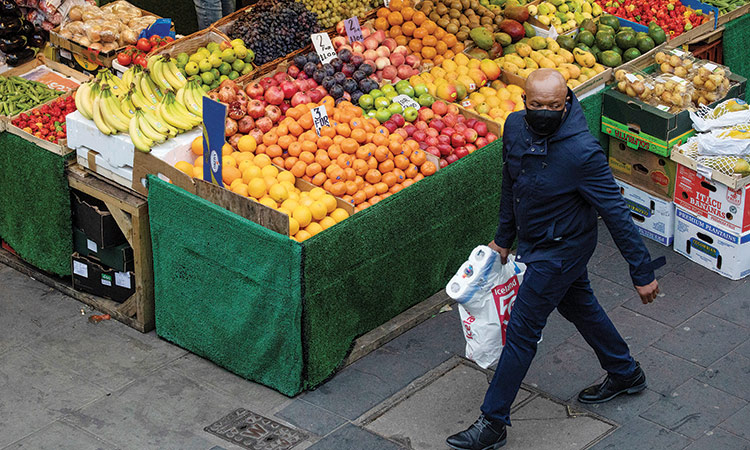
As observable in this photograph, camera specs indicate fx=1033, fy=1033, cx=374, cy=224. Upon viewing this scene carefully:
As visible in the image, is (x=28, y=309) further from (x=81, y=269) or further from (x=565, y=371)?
(x=565, y=371)

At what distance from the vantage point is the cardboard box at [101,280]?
6.45 m

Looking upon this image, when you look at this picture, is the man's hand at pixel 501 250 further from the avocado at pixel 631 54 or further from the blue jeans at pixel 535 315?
the avocado at pixel 631 54

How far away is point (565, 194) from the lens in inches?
184

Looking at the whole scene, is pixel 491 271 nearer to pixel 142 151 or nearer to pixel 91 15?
pixel 142 151

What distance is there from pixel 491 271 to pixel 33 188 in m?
3.19

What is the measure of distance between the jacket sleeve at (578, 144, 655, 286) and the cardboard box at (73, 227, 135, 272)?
3002 millimetres

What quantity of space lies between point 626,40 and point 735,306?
2381 mm

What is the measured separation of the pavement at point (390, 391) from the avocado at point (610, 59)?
1905mm

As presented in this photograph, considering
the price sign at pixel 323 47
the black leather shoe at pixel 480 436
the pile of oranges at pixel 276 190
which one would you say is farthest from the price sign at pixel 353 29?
the black leather shoe at pixel 480 436

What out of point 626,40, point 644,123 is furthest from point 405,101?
point 626,40

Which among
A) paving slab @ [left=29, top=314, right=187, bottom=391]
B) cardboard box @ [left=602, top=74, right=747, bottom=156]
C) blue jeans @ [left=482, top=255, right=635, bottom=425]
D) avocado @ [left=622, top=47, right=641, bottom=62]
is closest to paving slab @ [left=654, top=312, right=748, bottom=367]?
blue jeans @ [left=482, top=255, right=635, bottom=425]

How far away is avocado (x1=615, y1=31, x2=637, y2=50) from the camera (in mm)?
7801

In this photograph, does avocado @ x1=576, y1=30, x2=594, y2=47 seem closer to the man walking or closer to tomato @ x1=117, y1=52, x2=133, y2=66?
the man walking

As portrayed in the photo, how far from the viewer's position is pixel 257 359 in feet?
18.9
